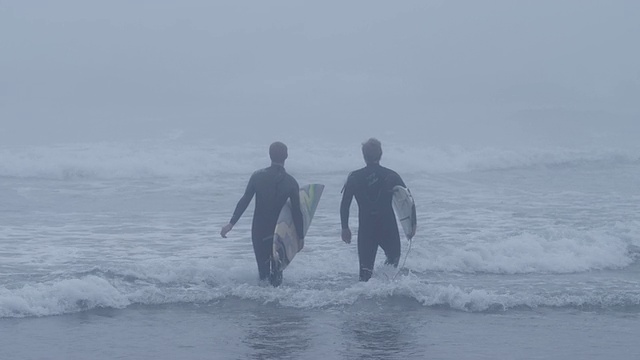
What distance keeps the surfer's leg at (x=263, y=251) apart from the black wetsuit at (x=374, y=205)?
2.35 feet

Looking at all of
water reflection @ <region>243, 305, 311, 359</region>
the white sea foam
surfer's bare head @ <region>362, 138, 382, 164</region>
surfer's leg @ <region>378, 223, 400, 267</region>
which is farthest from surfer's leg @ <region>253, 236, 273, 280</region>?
surfer's bare head @ <region>362, 138, 382, 164</region>

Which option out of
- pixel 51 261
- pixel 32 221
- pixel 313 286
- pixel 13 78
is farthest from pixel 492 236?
pixel 13 78

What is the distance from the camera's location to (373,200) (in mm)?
8562

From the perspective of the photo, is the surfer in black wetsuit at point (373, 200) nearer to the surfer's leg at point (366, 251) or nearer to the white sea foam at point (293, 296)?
the surfer's leg at point (366, 251)

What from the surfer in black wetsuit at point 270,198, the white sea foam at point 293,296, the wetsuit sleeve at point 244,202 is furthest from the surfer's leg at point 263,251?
the wetsuit sleeve at point 244,202

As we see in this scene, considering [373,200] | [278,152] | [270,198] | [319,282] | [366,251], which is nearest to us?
[278,152]

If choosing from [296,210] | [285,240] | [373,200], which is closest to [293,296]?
[285,240]

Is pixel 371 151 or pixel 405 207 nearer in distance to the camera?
pixel 371 151

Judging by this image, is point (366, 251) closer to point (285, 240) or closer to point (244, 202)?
point (285, 240)

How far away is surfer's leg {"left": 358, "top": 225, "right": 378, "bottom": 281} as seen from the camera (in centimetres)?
863

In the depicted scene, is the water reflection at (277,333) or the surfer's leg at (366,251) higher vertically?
the surfer's leg at (366,251)

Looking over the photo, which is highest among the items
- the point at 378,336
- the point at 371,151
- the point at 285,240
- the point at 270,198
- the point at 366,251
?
the point at 371,151

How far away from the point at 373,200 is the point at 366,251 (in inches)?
18.7

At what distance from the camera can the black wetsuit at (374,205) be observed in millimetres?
8531
